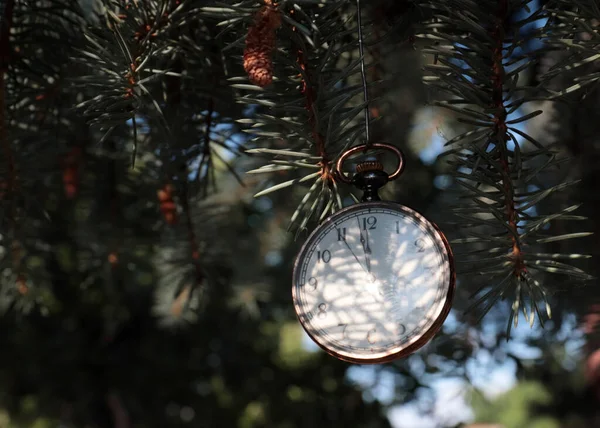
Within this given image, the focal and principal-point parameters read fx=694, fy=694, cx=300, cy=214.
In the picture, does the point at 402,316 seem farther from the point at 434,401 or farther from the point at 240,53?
the point at 434,401

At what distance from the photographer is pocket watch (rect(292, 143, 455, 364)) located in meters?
0.38

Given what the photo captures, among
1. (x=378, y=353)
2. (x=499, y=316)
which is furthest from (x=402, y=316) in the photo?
(x=499, y=316)

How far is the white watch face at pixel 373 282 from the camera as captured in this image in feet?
1.25

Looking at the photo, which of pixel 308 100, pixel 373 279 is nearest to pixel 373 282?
pixel 373 279

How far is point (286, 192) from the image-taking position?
2.83ft

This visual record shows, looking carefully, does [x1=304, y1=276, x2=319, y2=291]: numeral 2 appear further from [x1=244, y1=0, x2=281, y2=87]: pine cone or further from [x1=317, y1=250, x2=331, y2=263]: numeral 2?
[x1=244, y1=0, x2=281, y2=87]: pine cone

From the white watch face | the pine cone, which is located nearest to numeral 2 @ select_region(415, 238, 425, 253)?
the white watch face

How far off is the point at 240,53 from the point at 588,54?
21 centimetres

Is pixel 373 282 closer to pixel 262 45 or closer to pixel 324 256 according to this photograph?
pixel 324 256

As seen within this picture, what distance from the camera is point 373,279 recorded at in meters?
0.39

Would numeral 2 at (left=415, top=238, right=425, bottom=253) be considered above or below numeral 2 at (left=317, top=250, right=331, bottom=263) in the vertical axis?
above

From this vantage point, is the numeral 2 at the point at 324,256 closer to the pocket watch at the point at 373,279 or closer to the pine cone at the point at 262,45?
the pocket watch at the point at 373,279

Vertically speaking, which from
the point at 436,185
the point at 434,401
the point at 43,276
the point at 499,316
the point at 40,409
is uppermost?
the point at 43,276

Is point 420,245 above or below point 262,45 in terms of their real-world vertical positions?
below
